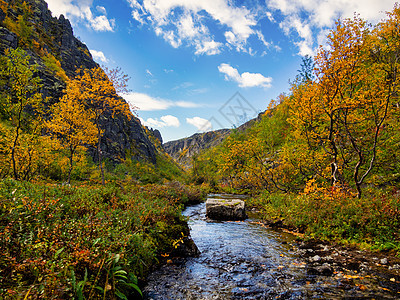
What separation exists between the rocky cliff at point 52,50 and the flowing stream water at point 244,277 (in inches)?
2065

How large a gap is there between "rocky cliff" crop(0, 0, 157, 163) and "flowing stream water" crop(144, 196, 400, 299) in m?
52.5

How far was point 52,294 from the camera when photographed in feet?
8.91

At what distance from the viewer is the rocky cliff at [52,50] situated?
52.2 metres

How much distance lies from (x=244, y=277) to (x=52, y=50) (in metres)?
96.8

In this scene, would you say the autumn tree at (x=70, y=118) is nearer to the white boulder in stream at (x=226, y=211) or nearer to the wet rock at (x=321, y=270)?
the white boulder in stream at (x=226, y=211)

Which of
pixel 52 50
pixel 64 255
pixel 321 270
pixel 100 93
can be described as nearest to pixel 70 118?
pixel 100 93

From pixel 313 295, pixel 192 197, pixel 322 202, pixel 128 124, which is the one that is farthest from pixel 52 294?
pixel 128 124

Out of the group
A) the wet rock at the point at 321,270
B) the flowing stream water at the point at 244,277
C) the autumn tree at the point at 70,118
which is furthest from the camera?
the autumn tree at the point at 70,118

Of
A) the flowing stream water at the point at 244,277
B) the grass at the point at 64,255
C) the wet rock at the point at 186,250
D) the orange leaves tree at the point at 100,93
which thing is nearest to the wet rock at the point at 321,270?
the flowing stream water at the point at 244,277

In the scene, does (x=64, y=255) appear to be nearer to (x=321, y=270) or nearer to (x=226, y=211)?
(x=321, y=270)

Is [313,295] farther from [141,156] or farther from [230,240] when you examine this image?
[141,156]

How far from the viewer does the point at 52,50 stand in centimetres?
7212

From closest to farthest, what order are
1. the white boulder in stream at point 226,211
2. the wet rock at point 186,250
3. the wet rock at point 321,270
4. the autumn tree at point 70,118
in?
1. the wet rock at point 321,270
2. the wet rock at point 186,250
3. the white boulder in stream at point 226,211
4. the autumn tree at point 70,118

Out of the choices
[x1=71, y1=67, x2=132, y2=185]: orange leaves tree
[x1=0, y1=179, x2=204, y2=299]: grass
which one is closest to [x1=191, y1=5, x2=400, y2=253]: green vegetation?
[x1=0, y1=179, x2=204, y2=299]: grass
